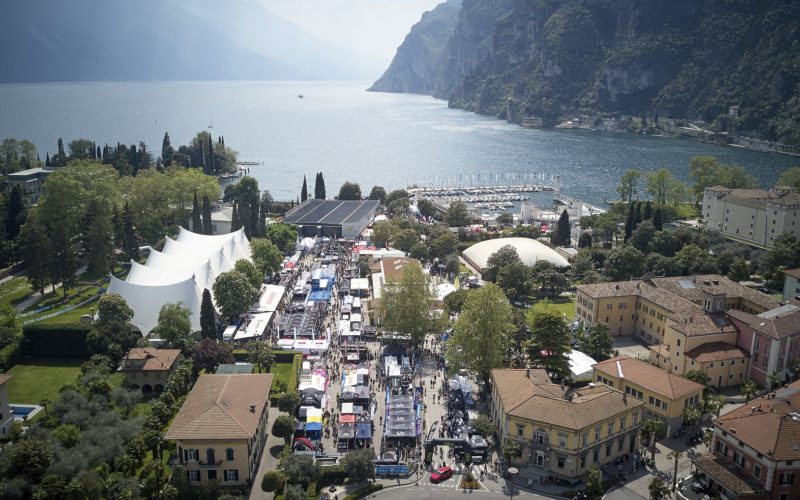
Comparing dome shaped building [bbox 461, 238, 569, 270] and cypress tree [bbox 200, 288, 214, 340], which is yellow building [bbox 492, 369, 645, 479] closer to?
cypress tree [bbox 200, 288, 214, 340]

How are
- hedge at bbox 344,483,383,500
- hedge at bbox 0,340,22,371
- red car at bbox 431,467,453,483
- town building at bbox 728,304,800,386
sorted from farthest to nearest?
1. hedge at bbox 0,340,22,371
2. town building at bbox 728,304,800,386
3. red car at bbox 431,467,453,483
4. hedge at bbox 344,483,383,500

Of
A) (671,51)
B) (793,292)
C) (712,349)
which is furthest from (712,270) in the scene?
(671,51)

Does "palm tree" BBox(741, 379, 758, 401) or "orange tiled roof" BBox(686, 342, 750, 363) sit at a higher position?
"orange tiled roof" BBox(686, 342, 750, 363)

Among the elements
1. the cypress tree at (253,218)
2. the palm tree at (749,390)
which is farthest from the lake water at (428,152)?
the palm tree at (749,390)

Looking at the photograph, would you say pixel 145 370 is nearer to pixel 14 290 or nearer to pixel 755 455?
pixel 14 290

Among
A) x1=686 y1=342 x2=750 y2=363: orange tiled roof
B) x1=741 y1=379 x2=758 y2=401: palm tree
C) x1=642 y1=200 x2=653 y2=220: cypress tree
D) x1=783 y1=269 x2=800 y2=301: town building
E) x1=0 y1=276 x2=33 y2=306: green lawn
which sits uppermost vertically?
x1=642 y1=200 x2=653 y2=220: cypress tree

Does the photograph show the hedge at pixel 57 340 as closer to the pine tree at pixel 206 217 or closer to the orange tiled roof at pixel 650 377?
the pine tree at pixel 206 217

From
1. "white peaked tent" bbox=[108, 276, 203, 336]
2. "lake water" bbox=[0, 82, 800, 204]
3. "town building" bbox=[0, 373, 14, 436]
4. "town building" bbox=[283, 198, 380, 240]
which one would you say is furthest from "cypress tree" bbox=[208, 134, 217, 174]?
"town building" bbox=[0, 373, 14, 436]
